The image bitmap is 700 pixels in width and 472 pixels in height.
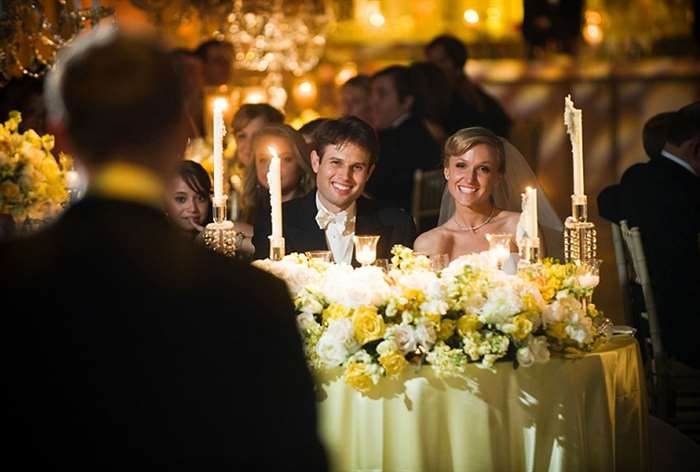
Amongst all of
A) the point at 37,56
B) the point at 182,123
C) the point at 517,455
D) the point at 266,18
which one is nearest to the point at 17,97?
the point at 37,56

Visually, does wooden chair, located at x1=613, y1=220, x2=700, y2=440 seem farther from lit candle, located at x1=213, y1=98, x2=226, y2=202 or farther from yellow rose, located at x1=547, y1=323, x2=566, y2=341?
lit candle, located at x1=213, y1=98, x2=226, y2=202

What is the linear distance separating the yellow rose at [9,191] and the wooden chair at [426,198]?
2826mm

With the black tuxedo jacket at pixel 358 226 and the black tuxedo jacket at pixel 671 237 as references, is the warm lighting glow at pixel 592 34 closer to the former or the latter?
the black tuxedo jacket at pixel 671 237

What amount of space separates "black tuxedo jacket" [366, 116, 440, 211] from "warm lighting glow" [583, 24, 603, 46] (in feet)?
18.5

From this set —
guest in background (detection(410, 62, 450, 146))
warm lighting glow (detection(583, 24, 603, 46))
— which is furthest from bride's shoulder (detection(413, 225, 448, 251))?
warm lighting glow (detection(583, 24, 603, 46))

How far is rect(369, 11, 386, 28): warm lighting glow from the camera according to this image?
13398mm

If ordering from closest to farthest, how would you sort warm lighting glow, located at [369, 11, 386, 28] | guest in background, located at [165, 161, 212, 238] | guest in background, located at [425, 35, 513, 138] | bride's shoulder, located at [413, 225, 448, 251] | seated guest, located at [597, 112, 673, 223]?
1. bride's shoulder, located at [413, 225, 448, 251]
2. guest in background, located at [165, 161, 212, 238]
3. seated guest, located at [597, 112, 673, 223]
4. guest in background, located at [425, 35, 513, 138]
5. warm lighting glow, located at [369, 11, 386, 28]

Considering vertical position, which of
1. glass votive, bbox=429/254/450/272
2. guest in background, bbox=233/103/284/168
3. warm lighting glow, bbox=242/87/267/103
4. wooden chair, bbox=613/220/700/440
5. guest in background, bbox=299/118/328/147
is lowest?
wooden chair, bbox=613/220/700/440

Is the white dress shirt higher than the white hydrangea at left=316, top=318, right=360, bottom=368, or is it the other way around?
the white dress shirt

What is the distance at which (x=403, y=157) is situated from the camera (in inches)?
322

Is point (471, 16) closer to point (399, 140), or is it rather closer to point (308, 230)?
point (399, 140)

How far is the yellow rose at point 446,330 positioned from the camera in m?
3.87

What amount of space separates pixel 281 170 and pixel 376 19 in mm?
7733

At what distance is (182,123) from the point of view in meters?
2.02
